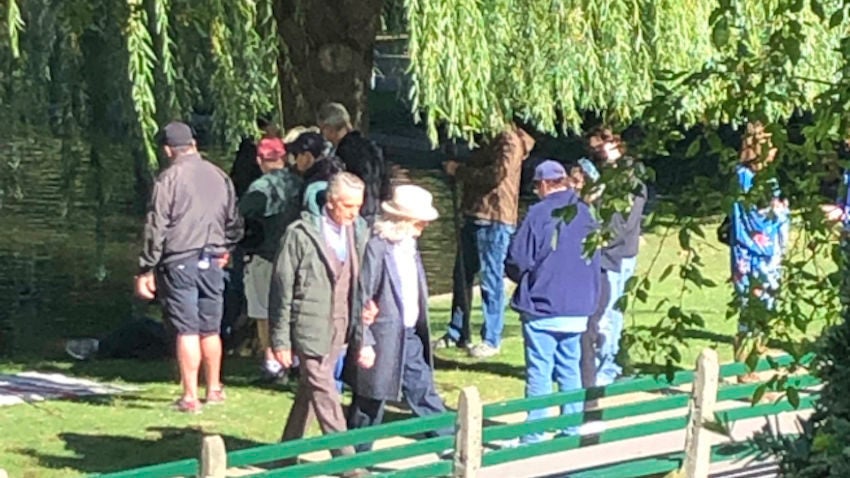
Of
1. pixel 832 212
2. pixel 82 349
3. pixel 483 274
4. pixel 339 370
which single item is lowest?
pixel 82 349

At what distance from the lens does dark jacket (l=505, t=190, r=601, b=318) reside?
8891mm

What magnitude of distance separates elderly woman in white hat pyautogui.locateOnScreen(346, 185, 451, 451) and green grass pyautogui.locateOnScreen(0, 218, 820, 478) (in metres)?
1.18

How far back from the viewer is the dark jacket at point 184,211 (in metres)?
9.72

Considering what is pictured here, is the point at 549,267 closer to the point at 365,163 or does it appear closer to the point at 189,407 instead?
the point at 365,163

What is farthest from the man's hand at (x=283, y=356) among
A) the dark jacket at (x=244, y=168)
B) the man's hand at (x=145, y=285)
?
the dark jacket at (x=244, y=168)

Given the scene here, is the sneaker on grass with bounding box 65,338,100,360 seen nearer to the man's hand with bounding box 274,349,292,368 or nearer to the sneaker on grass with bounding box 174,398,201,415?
the sneaker on grass with bounding box 174,398,201,415

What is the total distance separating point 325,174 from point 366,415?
1546 mm

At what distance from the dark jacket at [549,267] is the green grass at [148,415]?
1.43ft

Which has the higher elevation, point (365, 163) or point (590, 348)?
Result: point (365, 163)

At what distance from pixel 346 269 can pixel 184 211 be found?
1.74m

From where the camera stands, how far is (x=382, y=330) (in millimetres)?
8547

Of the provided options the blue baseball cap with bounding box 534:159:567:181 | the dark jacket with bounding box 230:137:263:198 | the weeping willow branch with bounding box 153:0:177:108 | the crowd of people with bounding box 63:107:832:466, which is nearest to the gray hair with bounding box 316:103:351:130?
the crowd of people with bounding box 63:107:832:466

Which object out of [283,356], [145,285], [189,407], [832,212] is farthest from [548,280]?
[832,212]

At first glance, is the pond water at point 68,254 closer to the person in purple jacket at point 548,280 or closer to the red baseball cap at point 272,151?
the red baseball cap at point 272,151
